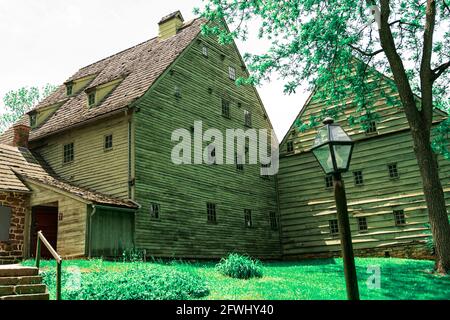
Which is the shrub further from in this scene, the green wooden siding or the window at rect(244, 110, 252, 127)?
the window at rect(244, 110, 252, 127)

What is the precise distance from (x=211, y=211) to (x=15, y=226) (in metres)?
10.0

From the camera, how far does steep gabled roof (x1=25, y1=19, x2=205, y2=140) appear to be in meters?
22.9

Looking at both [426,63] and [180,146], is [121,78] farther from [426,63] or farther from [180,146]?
[426,63]

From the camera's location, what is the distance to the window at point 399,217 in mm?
24859

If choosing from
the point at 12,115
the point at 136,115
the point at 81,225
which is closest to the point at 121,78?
the point at 136,115

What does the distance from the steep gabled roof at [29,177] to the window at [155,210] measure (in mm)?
1180

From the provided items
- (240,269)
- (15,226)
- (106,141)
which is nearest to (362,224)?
(240,269)

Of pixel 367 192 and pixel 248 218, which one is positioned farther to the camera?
pixel 248 218

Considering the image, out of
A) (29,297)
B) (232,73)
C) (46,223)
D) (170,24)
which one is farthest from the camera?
(232,73)

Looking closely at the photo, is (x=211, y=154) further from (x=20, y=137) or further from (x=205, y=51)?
(x=20, y=137)

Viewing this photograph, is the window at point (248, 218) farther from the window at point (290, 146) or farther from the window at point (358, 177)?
the window at point (358, 177)

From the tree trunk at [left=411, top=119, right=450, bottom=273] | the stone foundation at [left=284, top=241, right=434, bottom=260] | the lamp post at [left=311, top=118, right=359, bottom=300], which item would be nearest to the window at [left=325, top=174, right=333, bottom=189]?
the stone foundation at [left=284, top=241, right=434, bottom=260]

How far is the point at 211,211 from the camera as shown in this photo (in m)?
24.7

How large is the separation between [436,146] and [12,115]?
49137mm
